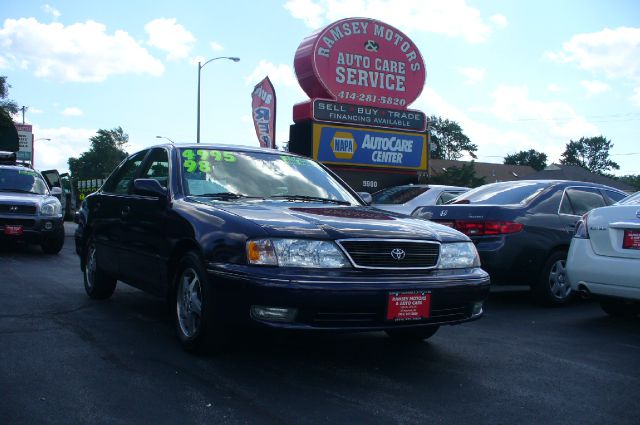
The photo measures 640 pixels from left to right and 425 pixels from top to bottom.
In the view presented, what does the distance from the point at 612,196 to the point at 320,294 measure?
18.4ft

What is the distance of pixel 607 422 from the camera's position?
11.7 feet

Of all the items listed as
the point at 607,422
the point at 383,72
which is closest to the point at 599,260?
the point at 607,422

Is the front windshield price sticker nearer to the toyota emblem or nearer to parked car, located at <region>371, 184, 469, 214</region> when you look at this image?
the toyota emblem

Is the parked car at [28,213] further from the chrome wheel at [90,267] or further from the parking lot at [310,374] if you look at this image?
the parking lot at [310,374]

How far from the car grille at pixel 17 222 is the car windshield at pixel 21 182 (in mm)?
958

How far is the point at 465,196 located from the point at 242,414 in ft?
17.2

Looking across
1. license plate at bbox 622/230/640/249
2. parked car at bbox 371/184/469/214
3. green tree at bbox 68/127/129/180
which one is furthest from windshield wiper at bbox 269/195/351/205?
green tree at bbox 68/127/129/180

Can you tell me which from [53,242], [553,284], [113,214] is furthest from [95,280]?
[53,242]

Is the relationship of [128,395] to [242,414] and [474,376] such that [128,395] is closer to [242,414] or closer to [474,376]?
[242,414]

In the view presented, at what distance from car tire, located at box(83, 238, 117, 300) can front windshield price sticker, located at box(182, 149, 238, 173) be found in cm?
176

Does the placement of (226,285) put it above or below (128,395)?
above

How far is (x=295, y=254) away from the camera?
409 cm

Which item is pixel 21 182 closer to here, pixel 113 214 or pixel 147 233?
pixel 113 214

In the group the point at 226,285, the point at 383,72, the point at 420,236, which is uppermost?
the point at 383,72
